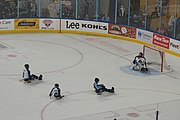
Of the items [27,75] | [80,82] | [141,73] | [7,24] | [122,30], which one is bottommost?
[80,82]

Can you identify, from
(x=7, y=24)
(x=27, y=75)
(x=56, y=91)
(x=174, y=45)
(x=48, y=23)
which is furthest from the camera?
(x=48, y=23)

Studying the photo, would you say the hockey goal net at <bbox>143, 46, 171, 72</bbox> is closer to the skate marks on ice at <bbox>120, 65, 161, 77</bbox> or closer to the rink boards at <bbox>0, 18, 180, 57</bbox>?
the skate marks on ice at <bbox>120, 65, 161, 77</bbox>

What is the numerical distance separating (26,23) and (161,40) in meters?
7.40

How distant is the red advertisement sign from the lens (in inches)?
799

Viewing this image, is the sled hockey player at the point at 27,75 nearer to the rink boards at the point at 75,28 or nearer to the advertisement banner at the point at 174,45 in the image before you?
the advertisement banner at the point at 174,45

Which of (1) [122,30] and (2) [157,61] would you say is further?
(1) [122,30]

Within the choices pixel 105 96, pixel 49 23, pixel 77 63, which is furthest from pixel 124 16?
pixel 105 96

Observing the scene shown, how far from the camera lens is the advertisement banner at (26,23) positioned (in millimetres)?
23853

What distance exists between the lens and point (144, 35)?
2189 cm

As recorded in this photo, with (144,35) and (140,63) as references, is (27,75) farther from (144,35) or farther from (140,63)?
A: (144,35)

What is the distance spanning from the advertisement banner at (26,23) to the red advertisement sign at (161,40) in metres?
6.61

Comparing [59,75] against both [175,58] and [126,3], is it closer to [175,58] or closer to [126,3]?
[175,58]

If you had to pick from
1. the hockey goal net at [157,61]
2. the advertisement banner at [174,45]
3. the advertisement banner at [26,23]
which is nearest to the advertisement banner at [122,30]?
the advertisement banner at [174,45]

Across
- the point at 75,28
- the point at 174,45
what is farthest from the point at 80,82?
the point at 75,28
